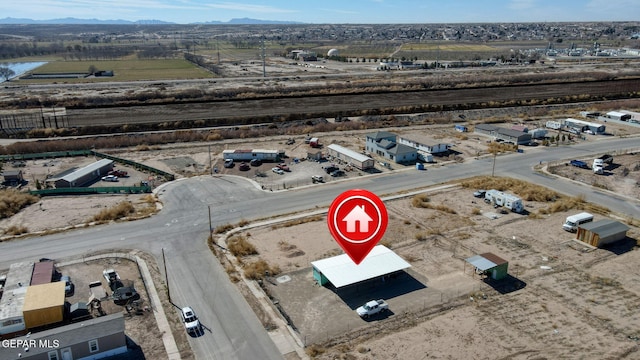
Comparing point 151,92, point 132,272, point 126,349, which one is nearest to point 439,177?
point 132,272

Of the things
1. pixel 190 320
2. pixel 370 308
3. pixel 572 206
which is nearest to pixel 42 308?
pixel 190 320

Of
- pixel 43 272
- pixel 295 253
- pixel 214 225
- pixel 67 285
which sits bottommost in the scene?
pixel 295 253

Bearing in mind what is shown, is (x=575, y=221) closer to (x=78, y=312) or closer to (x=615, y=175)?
(x=615, y=175)

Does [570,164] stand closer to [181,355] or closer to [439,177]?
[439,177]

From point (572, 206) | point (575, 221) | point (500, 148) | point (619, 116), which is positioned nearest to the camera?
point (575, 221)

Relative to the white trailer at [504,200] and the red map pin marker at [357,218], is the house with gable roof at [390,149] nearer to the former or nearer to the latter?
the white trailer at [504,200]

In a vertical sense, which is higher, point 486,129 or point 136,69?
point 136,69
